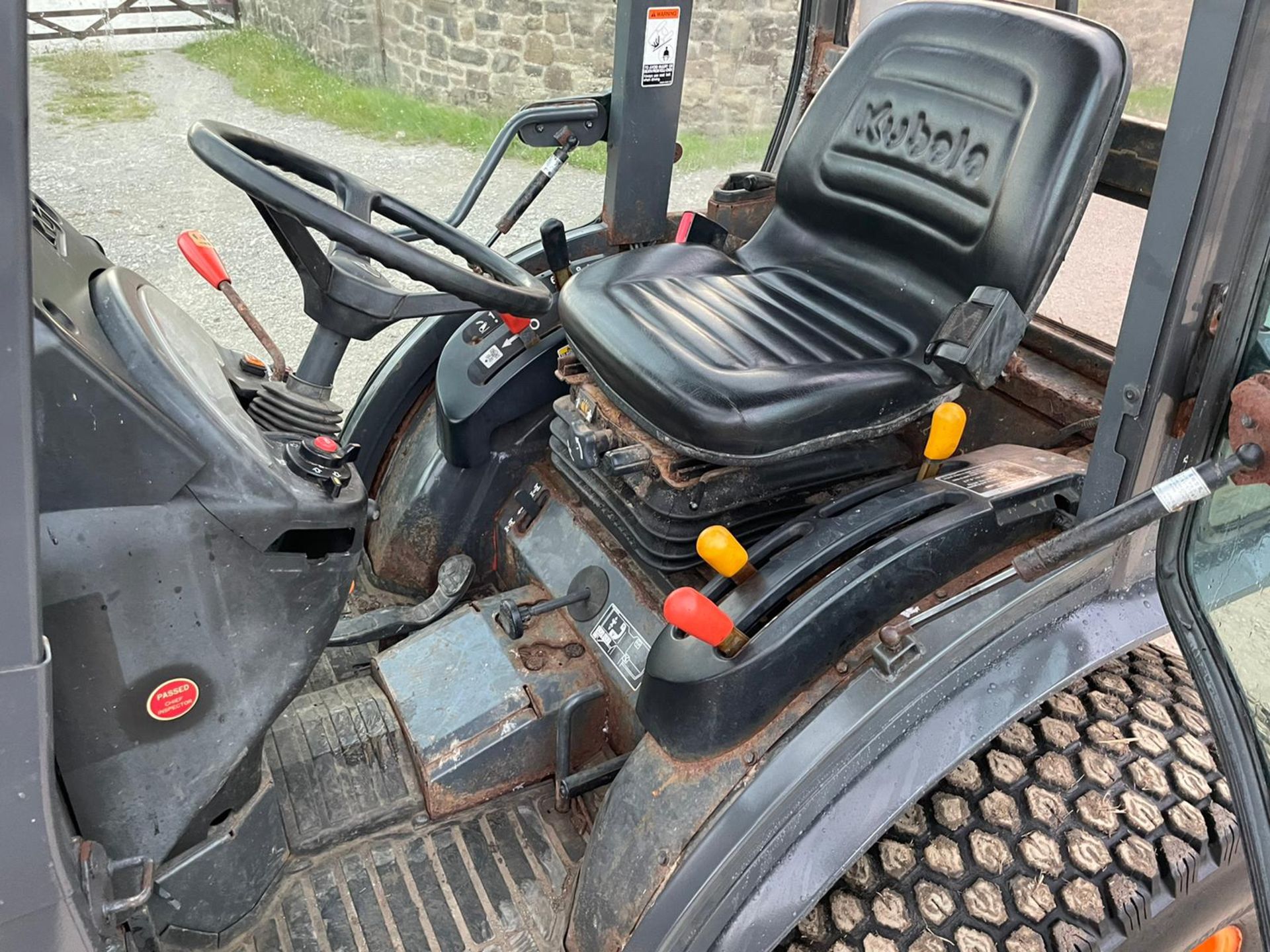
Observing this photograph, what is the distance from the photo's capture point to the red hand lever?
1092 millimetres

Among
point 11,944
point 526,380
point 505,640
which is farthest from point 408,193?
point 11,944

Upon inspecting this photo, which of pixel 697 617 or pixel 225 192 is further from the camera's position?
pixel 225 192

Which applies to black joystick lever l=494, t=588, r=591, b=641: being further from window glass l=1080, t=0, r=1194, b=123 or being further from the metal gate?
the metal gate

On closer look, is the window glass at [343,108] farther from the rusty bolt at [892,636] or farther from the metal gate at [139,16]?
the rusty bolt at [892,636]

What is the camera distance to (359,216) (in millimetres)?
1366


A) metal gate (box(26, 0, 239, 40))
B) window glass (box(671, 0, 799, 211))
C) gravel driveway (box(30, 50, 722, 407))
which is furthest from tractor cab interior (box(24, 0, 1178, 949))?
metal gate (box(26, 0, 239, 40))

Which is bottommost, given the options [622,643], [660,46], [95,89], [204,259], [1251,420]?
[95,89]

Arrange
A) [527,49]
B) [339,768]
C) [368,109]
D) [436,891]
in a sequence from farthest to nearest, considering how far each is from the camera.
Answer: [368,109], [527,49], [339,768], [436,891]

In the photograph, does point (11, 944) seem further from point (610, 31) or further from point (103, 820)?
point (610, 31)

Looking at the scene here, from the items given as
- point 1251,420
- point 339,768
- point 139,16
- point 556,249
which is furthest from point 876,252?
point 139,16

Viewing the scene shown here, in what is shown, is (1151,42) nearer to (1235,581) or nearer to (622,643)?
(1235,581)

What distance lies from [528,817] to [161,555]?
0.78 metres

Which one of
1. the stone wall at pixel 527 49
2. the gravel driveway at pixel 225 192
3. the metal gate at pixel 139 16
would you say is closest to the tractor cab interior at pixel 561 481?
the gravel driveway at pixel 225 192

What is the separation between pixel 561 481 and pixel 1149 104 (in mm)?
1177
